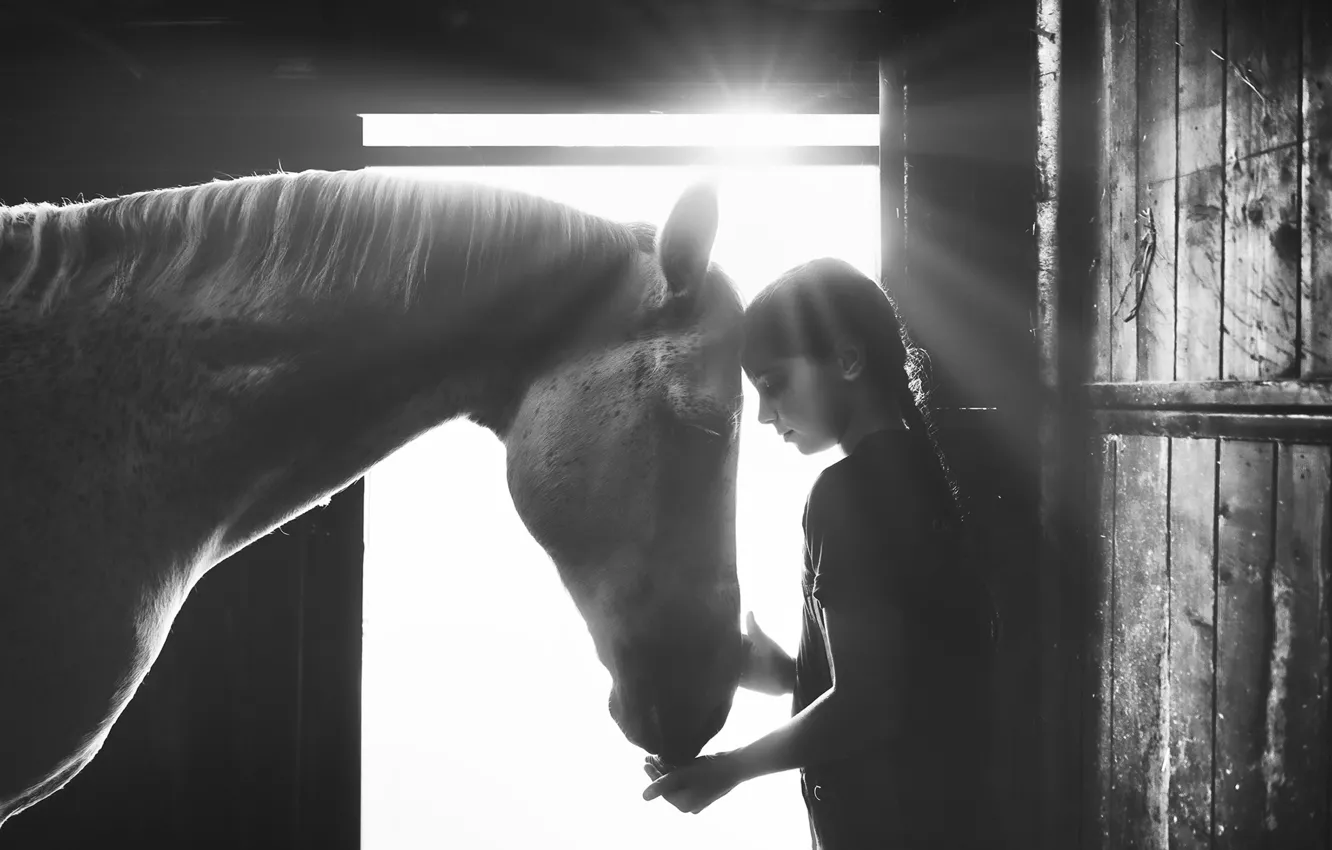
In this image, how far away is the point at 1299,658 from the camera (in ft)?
2.41

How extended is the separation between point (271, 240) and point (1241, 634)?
4.07 feet

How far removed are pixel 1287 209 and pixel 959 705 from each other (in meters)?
0.68

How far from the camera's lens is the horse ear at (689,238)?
758 mm

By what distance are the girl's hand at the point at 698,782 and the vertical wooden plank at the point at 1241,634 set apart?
0.61 m

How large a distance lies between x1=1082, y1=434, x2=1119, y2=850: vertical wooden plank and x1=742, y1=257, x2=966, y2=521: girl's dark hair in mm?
419

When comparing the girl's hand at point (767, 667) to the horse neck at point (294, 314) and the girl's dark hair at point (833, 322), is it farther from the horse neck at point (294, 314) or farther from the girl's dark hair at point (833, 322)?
the horse neck at point (294, 314)

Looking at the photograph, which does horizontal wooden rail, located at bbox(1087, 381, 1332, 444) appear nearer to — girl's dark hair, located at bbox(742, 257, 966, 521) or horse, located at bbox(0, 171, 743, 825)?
girl's dark hair, located at bbox(742, 257, 966, 521)

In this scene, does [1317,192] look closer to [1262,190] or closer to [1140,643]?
[1262,190]

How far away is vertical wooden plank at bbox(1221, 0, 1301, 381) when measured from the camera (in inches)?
29.0

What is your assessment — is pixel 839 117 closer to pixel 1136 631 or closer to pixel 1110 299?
pixel 1110 299

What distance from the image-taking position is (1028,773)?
51.6 inches

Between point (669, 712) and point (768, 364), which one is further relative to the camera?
point (768, 364)

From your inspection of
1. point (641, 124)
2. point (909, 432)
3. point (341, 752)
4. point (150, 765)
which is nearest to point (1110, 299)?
point (909, 432)

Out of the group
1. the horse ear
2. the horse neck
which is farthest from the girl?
the horse neck
